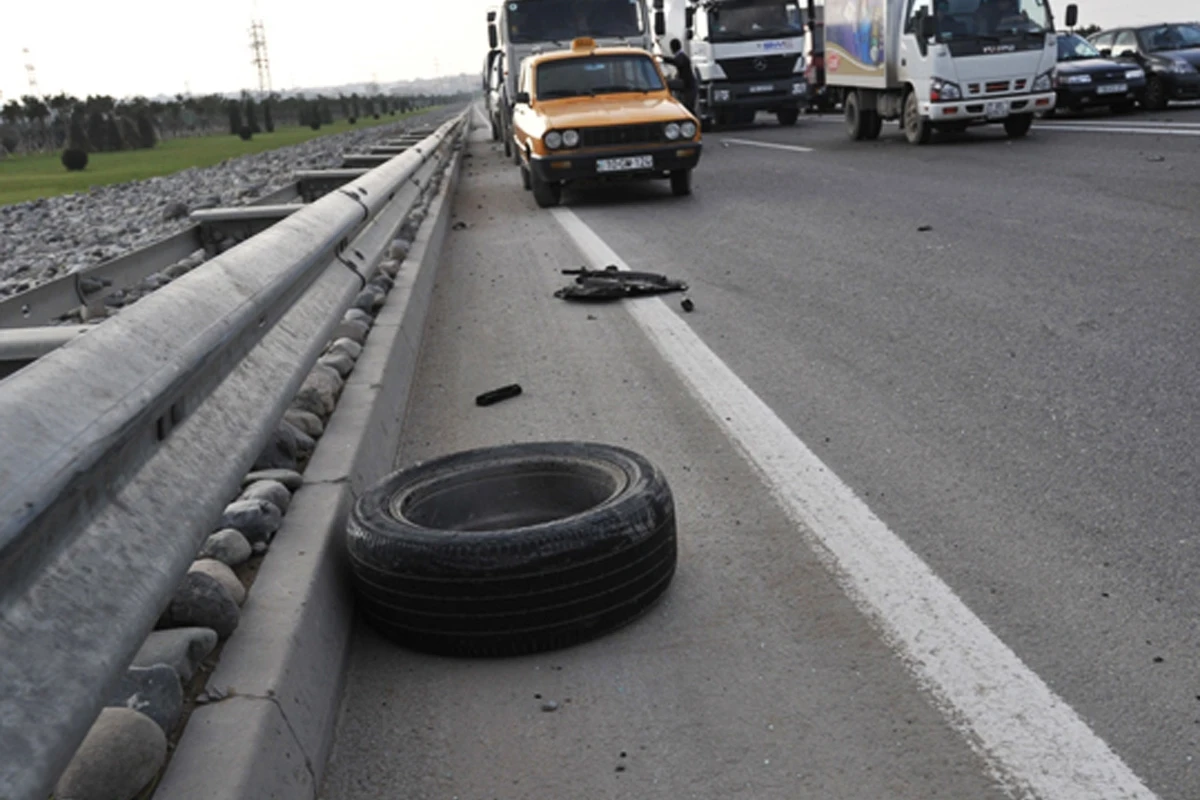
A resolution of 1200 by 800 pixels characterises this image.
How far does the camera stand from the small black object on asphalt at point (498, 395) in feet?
19.1

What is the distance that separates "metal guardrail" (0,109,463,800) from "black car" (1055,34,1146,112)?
25.9 meters

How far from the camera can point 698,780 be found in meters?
2.57

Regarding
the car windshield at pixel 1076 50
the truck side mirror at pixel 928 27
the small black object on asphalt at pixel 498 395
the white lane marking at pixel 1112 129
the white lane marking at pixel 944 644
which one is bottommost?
the white lane marking at pixel 1112 129

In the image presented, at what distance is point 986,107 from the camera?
2064 cm

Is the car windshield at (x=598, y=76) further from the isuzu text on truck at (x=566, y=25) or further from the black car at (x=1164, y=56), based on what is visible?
the black car at (x=1164, y=56)

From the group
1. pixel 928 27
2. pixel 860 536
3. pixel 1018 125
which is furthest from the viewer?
pixel 1018 125

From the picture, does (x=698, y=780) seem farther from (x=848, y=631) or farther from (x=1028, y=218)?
(x=1028, y=218)

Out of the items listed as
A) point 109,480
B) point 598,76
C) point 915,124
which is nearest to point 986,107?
point 915,124

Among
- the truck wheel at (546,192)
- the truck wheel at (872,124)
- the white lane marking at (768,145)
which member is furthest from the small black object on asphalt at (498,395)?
the truck wheel at (872,124)

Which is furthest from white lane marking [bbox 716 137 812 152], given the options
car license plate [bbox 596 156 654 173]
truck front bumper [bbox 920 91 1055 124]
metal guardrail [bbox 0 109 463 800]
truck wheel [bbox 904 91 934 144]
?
metal guardrail [bbox 0 109 463 800]

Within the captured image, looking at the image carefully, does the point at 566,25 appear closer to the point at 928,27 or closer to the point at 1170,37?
the point at 928,27

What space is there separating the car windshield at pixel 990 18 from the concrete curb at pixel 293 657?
18002 mm

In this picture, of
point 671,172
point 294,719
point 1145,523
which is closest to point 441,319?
point 1145,523

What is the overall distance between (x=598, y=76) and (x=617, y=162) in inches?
91.7
